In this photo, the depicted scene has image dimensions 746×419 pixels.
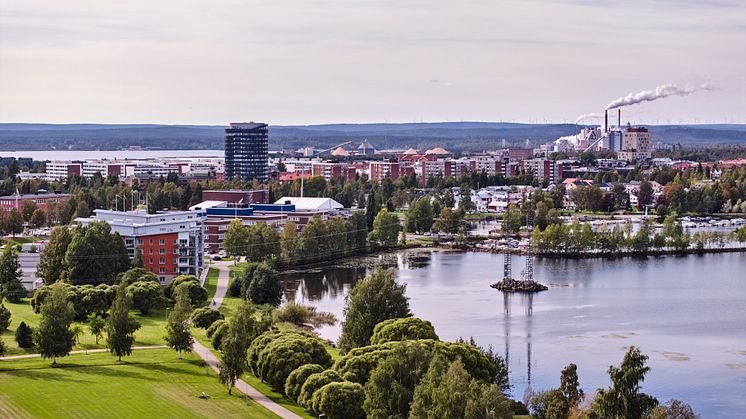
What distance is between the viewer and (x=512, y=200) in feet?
96.7

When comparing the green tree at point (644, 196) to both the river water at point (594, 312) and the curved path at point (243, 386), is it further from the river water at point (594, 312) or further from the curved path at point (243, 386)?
the curved path at point (243, 386)

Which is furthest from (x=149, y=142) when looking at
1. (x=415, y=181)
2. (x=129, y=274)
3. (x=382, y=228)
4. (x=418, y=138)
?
(x=129, y=274)

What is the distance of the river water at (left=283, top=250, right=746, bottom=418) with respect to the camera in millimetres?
10430

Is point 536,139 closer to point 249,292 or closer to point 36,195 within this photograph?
point 36,195

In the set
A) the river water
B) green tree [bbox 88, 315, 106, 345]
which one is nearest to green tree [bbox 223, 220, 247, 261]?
the river water

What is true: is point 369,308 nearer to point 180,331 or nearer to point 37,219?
point 180,331

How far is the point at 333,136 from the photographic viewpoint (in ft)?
318

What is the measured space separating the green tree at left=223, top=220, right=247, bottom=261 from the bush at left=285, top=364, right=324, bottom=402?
9.34 metres

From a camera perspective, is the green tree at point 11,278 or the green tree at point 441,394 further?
the green tree at point 11,278

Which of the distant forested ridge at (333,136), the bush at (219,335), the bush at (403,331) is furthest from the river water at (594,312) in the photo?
the distant forested ridge at (333,136)

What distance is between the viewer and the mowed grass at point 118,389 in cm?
873

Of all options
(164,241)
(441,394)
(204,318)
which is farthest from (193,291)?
(441,394)

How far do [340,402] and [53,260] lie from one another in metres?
7.82

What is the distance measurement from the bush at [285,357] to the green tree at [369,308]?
40.9 inches
